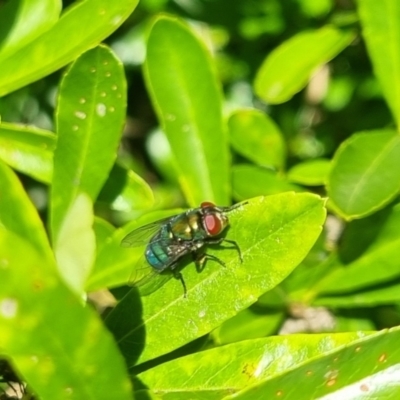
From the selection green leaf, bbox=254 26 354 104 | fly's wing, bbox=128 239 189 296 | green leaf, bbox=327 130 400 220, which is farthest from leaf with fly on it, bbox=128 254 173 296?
green leaf, bbox=254 26 354 104

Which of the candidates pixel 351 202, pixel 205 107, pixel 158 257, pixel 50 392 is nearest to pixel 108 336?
pixel 50 392

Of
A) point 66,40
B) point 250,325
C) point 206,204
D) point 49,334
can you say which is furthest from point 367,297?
point 49,334

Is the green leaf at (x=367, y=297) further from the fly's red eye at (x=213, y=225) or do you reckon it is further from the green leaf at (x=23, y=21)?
the green leaf at (x=23, y=21)

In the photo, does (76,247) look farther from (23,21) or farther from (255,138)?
(255,138)

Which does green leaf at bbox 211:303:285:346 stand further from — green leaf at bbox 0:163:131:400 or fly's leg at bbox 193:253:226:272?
green leaf at bbox 0:163:131:400

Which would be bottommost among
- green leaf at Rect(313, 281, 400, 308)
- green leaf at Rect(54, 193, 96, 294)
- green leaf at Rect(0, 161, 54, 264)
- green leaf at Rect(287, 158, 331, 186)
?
green leaf at Rect(313, 281, 400, 308)

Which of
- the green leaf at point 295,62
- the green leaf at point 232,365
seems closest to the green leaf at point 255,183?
the green leaf at point 295,62
